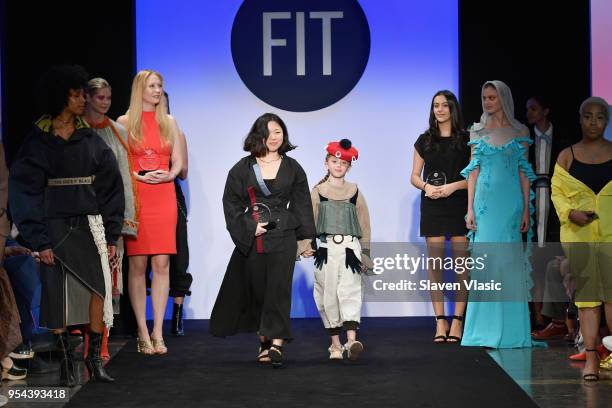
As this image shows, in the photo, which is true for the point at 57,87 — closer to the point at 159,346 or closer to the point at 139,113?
the point at 139,113

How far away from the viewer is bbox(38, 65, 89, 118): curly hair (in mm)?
6098

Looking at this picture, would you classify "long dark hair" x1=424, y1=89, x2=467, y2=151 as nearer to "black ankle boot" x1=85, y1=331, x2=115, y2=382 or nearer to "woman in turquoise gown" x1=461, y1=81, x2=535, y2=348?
"woman in turquoise gown" x1=461, y1=81, x2=535, y2=348

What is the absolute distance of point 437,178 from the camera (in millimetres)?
8125

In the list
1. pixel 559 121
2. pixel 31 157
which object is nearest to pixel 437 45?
pixel 559 121

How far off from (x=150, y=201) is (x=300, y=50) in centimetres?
238

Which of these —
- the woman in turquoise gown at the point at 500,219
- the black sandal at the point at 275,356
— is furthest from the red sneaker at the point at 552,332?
the black sandal at the point at 275,356

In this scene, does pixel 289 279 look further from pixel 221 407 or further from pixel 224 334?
pixel 221 407

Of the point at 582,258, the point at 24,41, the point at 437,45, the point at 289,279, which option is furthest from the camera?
the point at 437,45

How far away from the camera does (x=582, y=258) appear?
21.3 feet

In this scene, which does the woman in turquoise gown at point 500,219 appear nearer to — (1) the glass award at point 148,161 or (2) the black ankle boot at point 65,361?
(1) the glass award at point 148,161

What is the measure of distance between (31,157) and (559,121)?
4368 mm

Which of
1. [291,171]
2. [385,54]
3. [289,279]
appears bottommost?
[289,279]

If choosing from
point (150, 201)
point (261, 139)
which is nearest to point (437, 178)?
point (261, 139)

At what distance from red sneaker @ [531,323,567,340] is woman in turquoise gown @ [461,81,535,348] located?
460 mm
